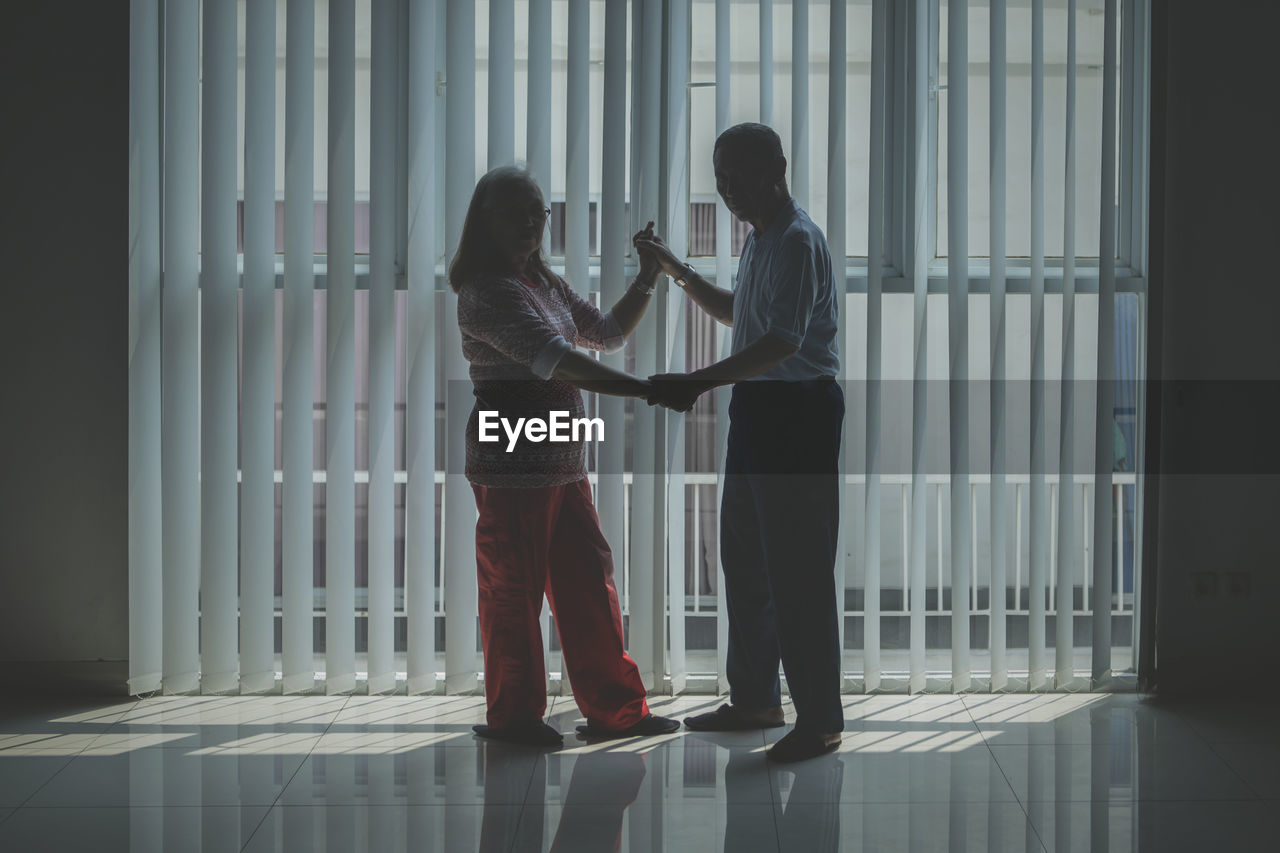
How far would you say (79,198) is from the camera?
289 cm

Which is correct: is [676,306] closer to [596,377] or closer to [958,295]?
[596,377]

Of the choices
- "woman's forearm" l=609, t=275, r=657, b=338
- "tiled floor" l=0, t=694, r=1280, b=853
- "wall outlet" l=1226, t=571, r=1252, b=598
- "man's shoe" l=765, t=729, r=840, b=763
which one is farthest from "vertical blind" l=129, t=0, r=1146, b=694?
"man's shoe" l=765, t=729, r=840, b=763

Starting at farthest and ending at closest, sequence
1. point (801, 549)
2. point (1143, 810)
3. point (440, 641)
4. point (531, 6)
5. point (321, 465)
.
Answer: point (321, 465)
point (440, 641)
point (531, 6)
point (801, 549)
point (1143, 810)

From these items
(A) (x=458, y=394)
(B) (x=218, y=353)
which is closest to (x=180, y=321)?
(B) (x=218, y=353)

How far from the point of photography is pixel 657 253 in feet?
8.97

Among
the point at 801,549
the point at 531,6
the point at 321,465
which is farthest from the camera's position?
the point at 321,465

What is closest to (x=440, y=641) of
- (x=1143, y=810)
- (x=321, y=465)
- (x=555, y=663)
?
(x=555, y=663)

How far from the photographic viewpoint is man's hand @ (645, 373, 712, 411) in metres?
2.54

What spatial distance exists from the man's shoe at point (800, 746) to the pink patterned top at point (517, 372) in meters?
0.78

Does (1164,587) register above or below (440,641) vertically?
above

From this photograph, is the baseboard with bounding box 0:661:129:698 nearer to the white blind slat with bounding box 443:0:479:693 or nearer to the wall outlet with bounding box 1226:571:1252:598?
the white blind slat with bounding box 443:0:479:693

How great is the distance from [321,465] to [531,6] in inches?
99.8

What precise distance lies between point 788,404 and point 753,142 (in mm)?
608

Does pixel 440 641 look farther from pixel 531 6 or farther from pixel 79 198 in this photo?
pixel 531 6
